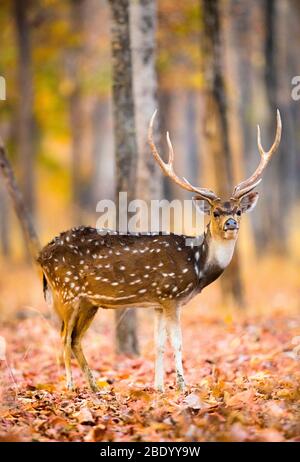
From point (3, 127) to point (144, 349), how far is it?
725 inches

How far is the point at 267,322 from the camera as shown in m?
12.2

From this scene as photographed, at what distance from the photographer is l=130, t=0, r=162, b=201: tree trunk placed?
10.3m

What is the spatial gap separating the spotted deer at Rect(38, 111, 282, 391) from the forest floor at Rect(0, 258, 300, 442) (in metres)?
0.56

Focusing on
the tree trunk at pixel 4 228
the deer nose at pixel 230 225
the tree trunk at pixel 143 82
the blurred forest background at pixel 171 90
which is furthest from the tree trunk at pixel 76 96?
the deer nose at pixel 230 225

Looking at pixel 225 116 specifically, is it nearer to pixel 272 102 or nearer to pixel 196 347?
pixel 196 347

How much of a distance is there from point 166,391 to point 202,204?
1.91 metres

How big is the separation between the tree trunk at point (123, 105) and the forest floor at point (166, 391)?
44.7 inches

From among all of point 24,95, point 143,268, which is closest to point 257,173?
point 143,268

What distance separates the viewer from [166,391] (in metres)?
8.04

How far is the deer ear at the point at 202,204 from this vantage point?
8.42 m

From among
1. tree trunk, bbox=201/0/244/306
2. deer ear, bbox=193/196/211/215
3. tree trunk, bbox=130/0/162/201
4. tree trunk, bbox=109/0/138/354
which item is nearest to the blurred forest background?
tree trunk, bbox=201/0/244/306

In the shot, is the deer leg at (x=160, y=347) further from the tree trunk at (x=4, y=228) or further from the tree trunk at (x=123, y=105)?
the tree trunk at (x=4, y=228)

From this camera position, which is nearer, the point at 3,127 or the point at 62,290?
the point at 62,290
